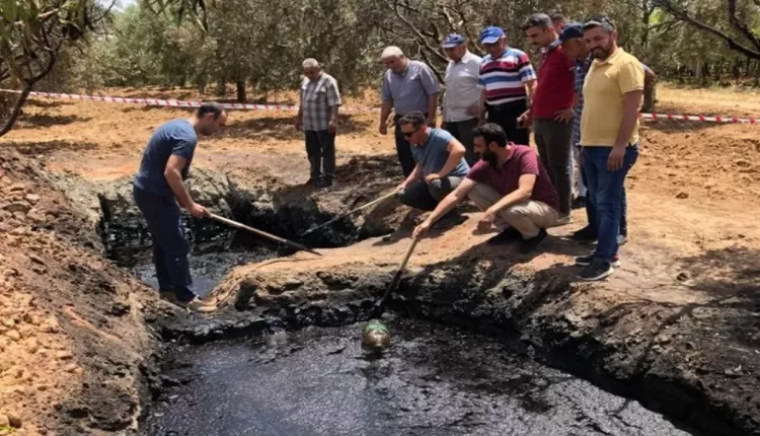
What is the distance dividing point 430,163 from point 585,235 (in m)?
1.48

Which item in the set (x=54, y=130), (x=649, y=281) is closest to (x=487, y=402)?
(x=649, y=281)

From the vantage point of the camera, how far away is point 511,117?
6.52 metres

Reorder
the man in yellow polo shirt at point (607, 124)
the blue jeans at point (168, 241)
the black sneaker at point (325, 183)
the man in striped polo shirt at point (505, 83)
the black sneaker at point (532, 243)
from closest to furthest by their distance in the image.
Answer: the man in yellow polo shirt at point (607, 124) → the blue jeans at point (168, 241) → the black sneaker at point (532, 243) → the man in striped polo shirt at point (505, 83) → the black sneaker at point (325, 183)

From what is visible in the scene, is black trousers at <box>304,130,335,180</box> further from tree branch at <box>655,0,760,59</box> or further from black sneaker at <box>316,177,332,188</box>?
tree branch at <box>655,0,760,59</box>

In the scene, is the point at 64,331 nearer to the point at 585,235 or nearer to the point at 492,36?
the point at 585,235

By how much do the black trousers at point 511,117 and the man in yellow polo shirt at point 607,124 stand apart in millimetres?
1530

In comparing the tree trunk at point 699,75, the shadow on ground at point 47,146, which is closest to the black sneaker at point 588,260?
the shadow on ground at point 47,146

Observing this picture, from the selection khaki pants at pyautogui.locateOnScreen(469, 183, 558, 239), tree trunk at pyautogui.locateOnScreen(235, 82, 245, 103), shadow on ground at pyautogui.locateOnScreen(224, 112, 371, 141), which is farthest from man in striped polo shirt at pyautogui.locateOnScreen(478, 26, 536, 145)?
tree trunk at pyautogui.locateOnScreen(235, 82, 245, 103)

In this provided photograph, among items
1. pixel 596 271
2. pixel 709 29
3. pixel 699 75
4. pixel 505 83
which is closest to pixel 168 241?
pixel 505 83

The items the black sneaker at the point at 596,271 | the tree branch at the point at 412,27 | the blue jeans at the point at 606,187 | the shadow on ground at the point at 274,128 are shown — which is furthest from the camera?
the shadow on ground at the point at 274,128

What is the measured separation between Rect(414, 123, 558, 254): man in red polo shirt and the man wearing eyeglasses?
66.8 inches

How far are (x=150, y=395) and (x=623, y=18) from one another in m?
12.4

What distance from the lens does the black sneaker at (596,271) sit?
16.7ft

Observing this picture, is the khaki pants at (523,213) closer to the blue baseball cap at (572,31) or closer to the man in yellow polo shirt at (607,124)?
the man in yellow polo shirt at (607,124)
